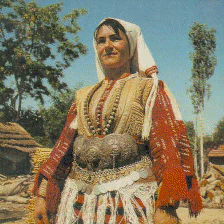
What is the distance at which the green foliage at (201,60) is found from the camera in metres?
24.6

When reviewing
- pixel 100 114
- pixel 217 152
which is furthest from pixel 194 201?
pixel 217 152

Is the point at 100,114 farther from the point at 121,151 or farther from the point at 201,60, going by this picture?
the point at 201,60

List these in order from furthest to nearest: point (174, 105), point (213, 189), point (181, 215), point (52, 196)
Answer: point (213, 189) → point (181, 215) → point (52, 196) → point (174, 105)

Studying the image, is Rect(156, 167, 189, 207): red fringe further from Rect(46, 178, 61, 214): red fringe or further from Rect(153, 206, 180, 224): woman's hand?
Rect(46, 178, 61, 214): red fringe

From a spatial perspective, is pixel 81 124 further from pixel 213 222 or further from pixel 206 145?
pixel 206 145

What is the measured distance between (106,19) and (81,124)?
88 cm

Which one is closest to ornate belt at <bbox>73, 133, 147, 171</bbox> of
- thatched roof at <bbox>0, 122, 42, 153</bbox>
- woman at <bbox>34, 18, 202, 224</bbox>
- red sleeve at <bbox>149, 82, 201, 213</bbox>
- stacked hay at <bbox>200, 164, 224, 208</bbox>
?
woman at <bbox>34, 18, 202, 224</bbox>

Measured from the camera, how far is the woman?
2455 mm

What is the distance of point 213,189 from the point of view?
15875mm

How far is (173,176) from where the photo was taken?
2.32 meters

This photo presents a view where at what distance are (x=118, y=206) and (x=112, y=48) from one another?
4.10 ft

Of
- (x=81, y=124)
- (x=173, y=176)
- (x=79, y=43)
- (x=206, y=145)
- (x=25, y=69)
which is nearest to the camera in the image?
(x=173, y=176)

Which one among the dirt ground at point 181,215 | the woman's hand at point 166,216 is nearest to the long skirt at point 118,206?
the woman's hand at point 166,216

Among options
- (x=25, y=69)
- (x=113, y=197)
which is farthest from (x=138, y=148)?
(x=25, y=69)
